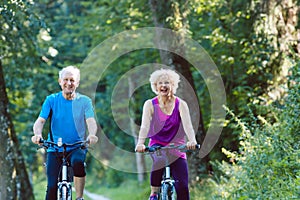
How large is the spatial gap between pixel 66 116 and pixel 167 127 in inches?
52.8

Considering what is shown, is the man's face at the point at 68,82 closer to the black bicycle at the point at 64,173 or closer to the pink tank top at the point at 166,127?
the black bicycle at the point at 64,173

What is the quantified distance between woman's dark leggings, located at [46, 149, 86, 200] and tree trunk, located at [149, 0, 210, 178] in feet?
25.1

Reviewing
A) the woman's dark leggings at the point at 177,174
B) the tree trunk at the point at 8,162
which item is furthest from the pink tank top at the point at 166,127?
the tree trunk at the point at 8,162

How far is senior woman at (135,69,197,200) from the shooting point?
8656 mm

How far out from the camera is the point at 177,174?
28.4 feet

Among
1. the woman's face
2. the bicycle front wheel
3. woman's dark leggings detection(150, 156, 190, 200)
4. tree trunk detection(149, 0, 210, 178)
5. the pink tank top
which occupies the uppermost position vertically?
tree trunk detection(149, 0, 210, 178)

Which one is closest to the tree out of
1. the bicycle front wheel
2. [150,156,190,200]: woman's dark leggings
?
[150,156,190,200]: woman's dark leggings

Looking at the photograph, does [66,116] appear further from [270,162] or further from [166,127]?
[270,162]

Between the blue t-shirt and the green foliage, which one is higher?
the blue t-shirt

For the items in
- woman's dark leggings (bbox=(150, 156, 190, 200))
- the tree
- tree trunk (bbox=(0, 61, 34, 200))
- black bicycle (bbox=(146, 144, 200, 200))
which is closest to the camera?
black bicycle (bbox=(146, 144, 200, 200))

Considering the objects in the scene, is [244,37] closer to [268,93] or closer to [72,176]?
[268,93]

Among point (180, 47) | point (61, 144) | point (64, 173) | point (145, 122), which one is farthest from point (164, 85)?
point (180, 47)

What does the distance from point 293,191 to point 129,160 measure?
97.0 ft

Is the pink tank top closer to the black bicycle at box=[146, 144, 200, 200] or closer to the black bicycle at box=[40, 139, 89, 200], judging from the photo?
the black bicycle at box=[146, 144, 200, 200]
